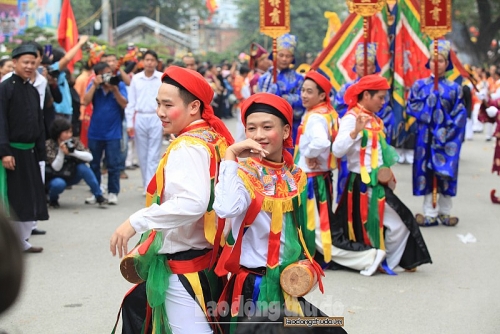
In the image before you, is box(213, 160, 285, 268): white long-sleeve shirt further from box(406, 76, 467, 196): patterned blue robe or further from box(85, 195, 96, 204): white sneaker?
box(85, 195, 96, 204): white sneaker

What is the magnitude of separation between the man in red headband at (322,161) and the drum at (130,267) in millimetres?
3101

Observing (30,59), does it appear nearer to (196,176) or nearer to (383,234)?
(383,234)

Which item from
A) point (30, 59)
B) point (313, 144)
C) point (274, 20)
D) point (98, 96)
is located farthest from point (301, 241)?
point (98, 96)

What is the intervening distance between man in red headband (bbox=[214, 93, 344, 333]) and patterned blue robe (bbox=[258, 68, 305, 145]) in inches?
204

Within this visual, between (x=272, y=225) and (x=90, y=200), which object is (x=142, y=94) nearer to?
(x=90, y=200)

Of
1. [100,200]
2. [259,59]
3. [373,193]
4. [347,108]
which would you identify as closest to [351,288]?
[373,193]

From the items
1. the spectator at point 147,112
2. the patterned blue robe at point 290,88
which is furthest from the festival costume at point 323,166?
the spectator at point 147,112

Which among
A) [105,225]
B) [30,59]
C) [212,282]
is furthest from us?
[105,225]

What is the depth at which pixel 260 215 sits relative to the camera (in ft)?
12.8

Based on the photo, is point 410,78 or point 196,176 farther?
point 410,78

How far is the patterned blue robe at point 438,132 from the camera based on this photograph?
8914 mm

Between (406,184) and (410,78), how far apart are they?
1885 mm

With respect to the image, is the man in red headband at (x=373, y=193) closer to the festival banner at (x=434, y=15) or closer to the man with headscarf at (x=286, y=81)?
the man with headscarf at (x=286, y=81)

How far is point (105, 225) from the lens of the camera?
356 inches
